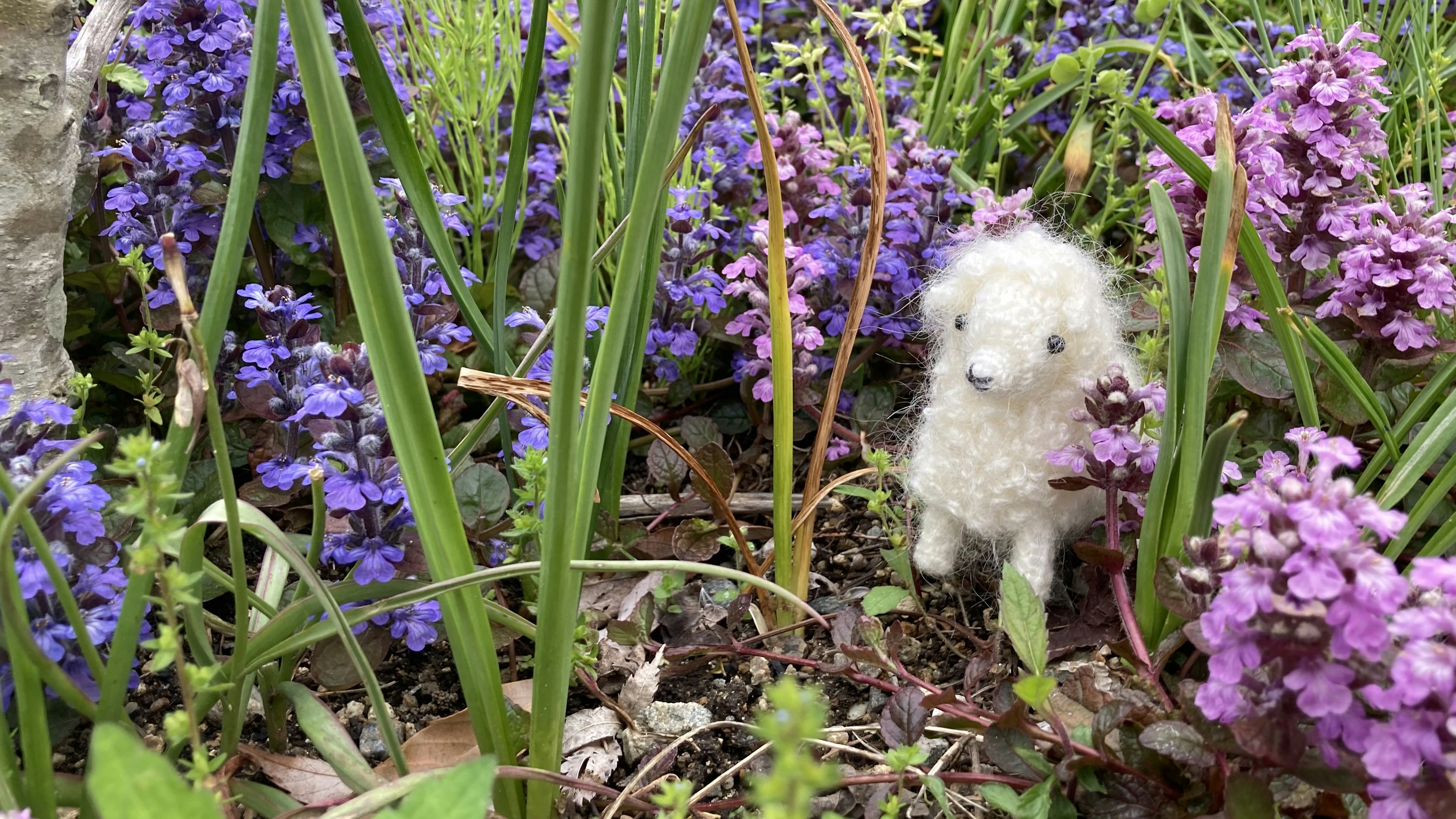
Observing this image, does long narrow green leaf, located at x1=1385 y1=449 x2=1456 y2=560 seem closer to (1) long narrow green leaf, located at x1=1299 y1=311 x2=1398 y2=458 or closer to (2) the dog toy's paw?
(1) long narrow green leaf, located at x1=1299 y1=311 x2=1398 y2=458

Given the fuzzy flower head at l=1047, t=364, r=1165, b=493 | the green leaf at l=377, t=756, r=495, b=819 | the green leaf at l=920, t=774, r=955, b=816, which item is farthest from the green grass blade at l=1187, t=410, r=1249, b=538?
the green leaf at l=377, t=756, r=495, b=819

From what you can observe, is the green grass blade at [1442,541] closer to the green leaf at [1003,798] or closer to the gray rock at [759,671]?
the green leaf at [1003,798]

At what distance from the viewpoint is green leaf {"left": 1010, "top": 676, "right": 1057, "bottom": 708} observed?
1.00 m

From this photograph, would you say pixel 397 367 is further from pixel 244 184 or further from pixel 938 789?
pixel 938 789

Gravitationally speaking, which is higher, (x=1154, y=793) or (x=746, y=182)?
(x=746, y=182)

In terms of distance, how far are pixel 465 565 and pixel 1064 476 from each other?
74 cm

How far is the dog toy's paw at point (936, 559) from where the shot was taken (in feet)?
5.01

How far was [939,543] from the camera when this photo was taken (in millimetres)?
1526

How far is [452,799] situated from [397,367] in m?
0.38

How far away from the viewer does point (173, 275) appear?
964 mm

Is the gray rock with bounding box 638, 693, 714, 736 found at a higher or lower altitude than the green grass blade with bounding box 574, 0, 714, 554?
lower

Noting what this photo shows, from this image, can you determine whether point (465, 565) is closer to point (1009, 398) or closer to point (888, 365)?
point (1009, 398)

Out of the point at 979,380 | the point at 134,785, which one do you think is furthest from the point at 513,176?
the point at 134,785

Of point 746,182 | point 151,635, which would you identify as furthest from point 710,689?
point 746,182
